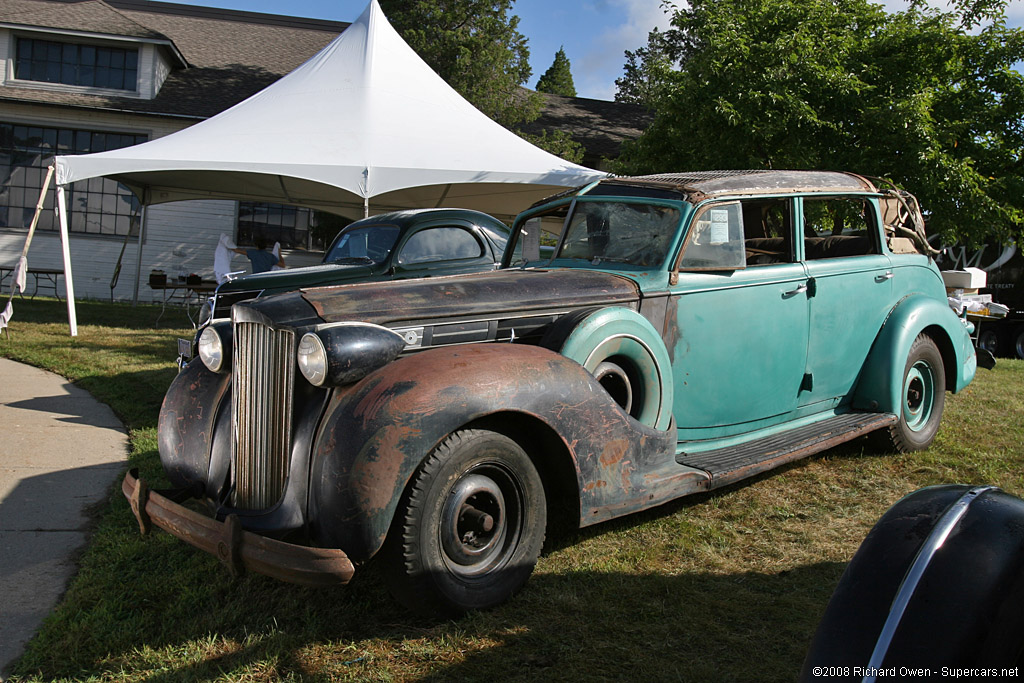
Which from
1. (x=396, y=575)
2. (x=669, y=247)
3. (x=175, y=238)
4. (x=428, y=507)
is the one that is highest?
(x=175, y=238)

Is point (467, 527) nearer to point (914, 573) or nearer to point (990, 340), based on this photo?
point (914, 573)

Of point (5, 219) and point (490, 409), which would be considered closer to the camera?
point (490, 409)

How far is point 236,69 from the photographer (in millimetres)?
21672

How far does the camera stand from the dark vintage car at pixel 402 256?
24.1 ft

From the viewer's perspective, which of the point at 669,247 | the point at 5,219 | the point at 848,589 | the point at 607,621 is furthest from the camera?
the point at 5,219

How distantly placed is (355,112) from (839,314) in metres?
8.21

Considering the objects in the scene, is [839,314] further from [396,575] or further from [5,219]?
[5,219]

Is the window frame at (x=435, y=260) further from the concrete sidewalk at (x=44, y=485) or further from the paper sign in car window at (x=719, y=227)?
the paper sign in car window at (x=719, y=227)

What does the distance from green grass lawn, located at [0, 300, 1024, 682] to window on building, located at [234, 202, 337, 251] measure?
16692 mm

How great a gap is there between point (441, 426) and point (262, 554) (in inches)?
27.8

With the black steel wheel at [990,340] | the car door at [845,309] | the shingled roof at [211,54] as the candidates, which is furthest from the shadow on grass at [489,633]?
the shingled roof at [211,54]

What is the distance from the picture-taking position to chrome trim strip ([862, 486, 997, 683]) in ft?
4.76

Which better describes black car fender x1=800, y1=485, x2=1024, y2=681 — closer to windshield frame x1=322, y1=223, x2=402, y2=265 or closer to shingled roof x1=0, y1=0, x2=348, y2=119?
windshield frame x1=322, y1=223, x2=402, y2=265

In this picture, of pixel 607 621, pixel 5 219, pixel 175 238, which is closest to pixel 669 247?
pixel 607 621
